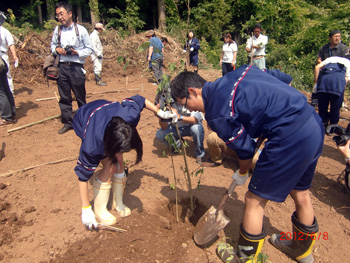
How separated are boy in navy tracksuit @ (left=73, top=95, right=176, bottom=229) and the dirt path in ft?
0.80

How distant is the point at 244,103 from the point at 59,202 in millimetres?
2204

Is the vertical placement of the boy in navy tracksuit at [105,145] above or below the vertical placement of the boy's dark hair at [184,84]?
below

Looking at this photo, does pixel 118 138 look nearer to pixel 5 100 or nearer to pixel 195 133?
pixel 195 133

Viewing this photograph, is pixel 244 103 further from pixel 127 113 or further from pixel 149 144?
pixel 149 144

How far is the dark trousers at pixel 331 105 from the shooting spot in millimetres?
4766

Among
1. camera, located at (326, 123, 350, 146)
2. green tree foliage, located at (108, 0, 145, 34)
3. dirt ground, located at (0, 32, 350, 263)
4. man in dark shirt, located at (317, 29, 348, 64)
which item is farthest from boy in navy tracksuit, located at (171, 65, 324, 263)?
green tree foliage, located at (108, 0, 145, 34)

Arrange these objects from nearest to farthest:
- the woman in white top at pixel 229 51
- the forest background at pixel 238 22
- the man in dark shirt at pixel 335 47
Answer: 1. the man in dark shirt at pixel 335 47
2. the woman in white top at pixel 229 51
3. the forest background at pixel 238 22

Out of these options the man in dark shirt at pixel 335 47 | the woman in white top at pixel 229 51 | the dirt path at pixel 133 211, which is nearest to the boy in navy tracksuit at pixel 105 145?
the dirt path at pixel 133 211

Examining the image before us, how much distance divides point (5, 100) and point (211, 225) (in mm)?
4230

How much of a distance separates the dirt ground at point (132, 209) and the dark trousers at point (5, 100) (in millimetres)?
488

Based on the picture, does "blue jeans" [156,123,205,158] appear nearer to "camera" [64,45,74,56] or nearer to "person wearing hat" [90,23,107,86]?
"camera" [64,45,74,56]

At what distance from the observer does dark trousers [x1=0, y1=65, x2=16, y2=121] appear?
Answer: 452 cm

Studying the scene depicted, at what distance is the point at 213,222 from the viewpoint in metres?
2.25

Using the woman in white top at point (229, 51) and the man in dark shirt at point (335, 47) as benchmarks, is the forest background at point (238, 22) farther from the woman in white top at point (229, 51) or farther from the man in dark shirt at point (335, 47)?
the man in dark shirt at point (335, 47)
